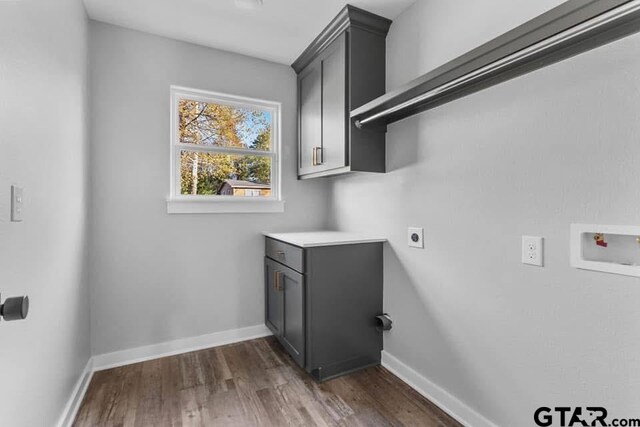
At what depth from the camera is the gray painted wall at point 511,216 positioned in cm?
108

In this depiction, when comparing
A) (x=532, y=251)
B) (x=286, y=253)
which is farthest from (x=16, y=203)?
(x=532, y=251)

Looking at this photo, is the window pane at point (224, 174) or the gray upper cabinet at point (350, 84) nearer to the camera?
the gray upper cabinet at point (350, 84)

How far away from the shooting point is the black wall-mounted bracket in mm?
718

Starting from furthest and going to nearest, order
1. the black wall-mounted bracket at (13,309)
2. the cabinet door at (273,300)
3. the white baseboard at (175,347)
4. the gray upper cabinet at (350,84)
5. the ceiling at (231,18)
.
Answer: the cabinet door at (273,300), the white baseboard at (175,347), the gray upper cabinet at (350,84), the ceiling at (231,18), the black wall-mounted bracket at (13,309)

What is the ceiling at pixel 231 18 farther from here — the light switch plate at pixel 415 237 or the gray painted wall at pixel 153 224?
the light switch plate at pixel 415 237

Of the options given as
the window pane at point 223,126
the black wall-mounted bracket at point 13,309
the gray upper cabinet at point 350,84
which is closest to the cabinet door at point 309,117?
→ the gray upper cabinet at point 350,84

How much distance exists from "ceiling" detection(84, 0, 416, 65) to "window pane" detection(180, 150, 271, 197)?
876 mm

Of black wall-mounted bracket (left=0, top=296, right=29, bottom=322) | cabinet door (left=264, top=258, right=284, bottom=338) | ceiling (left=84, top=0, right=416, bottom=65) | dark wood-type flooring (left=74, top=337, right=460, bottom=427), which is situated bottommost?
dark wood-type flooring (left=74, top=337, right=460, bottom=427)

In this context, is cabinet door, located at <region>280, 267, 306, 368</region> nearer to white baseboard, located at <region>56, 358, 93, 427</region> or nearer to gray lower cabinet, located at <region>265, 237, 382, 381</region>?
gray lower cabinet, located at <region>265, 237, 382, 381</region>

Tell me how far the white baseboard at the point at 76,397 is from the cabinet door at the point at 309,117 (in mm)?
2028

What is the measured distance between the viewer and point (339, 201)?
272 centimetres

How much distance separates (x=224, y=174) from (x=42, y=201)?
4.54 feet

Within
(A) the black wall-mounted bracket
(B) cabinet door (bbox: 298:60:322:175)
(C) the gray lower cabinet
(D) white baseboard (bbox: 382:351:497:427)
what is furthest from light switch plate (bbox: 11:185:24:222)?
(D) white baseboard (bbox: 382:351:497:427)

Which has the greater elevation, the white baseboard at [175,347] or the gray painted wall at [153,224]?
the gray painted wall at [153,224]
